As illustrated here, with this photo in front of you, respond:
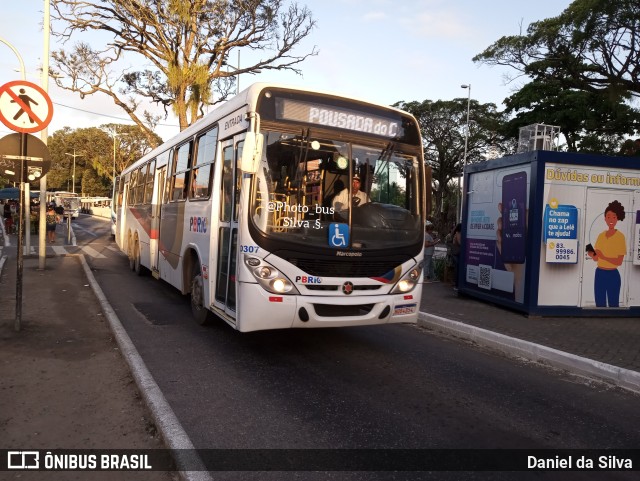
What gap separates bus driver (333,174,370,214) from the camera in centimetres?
563

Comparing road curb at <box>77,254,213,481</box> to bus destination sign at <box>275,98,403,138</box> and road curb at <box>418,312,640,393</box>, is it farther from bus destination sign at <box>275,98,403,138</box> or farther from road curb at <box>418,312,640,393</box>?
road curb at <box>418,312,640,393</box>

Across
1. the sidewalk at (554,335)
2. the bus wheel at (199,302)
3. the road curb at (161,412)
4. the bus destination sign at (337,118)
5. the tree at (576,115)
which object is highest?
the tree at (576,115)

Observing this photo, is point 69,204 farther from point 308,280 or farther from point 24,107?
point 308,280

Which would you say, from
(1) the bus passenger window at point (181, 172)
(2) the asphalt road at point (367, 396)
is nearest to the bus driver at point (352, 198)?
(2) the asphalt road at point (367, 396)

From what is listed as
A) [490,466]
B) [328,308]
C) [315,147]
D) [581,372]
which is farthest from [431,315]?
[490,466]

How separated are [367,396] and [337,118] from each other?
3.12m

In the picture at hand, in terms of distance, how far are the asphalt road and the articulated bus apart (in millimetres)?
621

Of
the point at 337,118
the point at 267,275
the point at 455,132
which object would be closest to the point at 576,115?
the point at 455,132

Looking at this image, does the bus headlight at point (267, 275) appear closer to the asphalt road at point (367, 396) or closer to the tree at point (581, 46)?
the asphalt road at point (367, 396)

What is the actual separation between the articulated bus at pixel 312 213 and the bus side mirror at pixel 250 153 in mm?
10

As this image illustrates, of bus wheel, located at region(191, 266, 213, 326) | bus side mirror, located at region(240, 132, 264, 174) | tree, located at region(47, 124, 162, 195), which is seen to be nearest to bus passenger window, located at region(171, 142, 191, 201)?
bus wheel, located at region(191, 266, 213, 326)

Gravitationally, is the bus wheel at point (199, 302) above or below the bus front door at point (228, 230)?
below

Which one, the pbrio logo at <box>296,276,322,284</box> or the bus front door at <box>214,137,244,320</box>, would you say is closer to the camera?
the pbrio logo at <box>296,276,322,284</box>

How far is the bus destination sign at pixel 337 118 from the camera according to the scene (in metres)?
5.61
